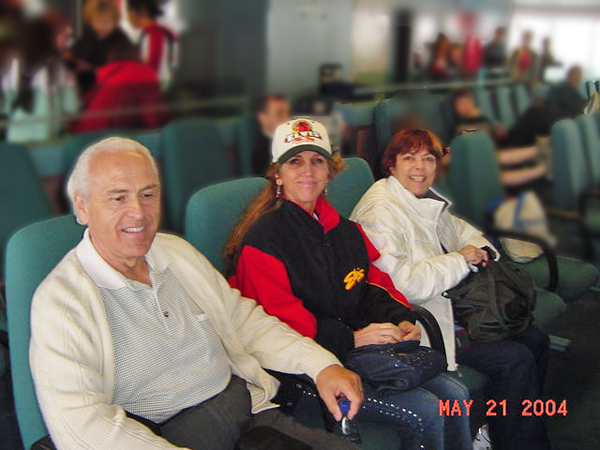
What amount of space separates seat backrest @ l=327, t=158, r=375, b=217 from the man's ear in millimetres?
883

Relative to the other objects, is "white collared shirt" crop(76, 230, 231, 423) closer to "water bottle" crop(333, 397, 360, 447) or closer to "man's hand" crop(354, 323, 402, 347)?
"water bottle" crop(333, 397, 360, 447)

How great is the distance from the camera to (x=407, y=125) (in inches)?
61.1

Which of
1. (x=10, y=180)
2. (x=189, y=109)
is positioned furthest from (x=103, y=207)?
(x=189, y=109)

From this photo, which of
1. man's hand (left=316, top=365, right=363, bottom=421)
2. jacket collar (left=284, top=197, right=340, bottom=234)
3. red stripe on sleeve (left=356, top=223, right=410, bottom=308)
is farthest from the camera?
red stripe on sleeve (left=356, top=223, right=410, bottom=308)

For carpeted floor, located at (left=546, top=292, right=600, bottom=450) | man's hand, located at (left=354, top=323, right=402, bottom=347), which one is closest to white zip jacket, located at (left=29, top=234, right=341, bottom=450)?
man's hand, located at (left=354, top=323, right=402, bottom=347)

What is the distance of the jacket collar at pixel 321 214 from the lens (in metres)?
1.74

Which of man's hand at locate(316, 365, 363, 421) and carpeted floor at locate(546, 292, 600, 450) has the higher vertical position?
man's hand at locate(316, 365, 363, 421)

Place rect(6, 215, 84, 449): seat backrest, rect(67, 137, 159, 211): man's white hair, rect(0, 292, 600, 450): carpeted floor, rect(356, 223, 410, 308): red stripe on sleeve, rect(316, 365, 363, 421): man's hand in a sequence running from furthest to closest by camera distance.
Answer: rect(0, 292, 600, 450): carpeted floor, rect(356, 223, 410, 308): red stripe on sleeve, rect(316, 365, 363, 421): man's hand, rect(6, 215, 84, 449): seat backrest, rect(67, 137, 159, 211): man's white hair

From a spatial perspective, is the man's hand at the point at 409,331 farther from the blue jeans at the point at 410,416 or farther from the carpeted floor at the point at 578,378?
the carpeted floor at the point at 578,378

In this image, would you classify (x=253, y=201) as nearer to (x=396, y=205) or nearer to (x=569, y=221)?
(x=396, y=205)

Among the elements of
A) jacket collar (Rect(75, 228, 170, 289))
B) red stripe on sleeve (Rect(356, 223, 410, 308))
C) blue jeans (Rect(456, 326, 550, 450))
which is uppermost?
jacket collar (Rect(75, 228, 170, 289))

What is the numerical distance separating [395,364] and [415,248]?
51cm

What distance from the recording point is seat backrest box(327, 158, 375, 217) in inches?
79.3

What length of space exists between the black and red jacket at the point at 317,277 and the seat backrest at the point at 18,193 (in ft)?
2.01
